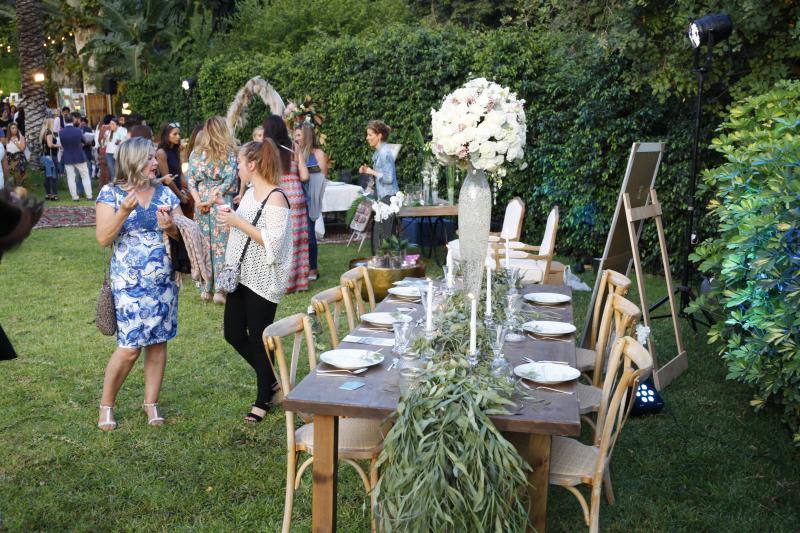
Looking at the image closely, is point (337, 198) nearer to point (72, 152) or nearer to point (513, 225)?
point (513, 225)

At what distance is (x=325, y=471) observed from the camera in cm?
291

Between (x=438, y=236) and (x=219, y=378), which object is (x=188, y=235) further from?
(x=438, y=236)

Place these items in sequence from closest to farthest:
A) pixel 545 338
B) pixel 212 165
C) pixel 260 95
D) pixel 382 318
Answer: pixel 545 338 → pixel 382 318 → pixel 212 165 → pixel 260 95

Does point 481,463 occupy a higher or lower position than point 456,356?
lower

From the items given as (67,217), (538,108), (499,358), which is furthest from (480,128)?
(67,217)

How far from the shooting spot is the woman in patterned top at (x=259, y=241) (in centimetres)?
428

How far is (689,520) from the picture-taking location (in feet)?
11.5

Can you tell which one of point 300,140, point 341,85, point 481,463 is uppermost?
point 341,85

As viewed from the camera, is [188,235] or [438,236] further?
[438,236]

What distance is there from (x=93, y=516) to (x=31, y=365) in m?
2.56

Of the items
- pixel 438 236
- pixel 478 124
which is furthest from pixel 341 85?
pixel 478 124

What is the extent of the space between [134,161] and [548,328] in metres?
2.39

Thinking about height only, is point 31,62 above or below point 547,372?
above

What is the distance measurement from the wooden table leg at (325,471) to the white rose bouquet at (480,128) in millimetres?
1558
